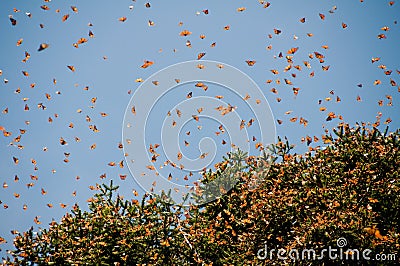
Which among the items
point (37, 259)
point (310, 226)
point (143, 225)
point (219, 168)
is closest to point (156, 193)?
point (143, 225)

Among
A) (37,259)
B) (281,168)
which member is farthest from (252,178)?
(37,259)

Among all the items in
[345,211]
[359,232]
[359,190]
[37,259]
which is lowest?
[37,259]

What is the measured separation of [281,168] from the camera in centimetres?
1675

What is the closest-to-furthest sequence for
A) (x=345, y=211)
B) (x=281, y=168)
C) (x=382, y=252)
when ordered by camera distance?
(x=382, y=252) < (x=345, y=211) < (x=281, y=168)

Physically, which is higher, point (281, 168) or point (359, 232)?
point (281, 168)

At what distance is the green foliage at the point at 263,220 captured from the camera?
1187cm

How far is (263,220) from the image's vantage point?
1407 centimetres

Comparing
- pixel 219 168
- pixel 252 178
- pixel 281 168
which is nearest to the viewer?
→ pixel 281 168

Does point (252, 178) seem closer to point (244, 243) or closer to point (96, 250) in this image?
point (244, 243)

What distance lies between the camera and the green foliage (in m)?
11.9

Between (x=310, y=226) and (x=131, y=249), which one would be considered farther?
(x=131, y=249)

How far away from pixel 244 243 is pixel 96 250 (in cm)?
528

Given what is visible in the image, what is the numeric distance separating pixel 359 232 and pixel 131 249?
309 inches

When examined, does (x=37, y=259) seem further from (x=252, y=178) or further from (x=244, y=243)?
(x=252, y=178)
